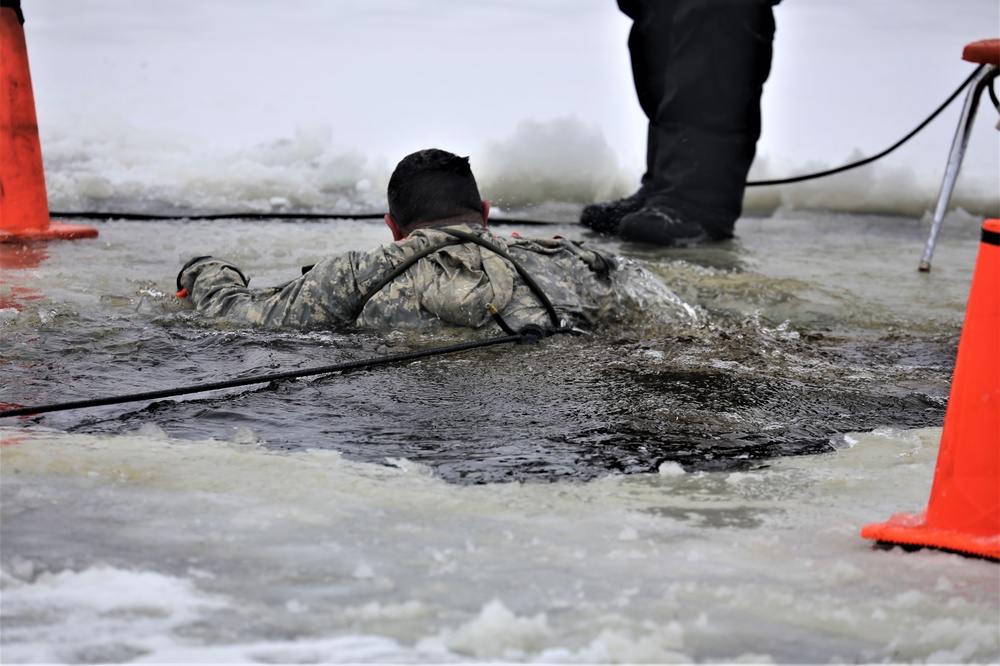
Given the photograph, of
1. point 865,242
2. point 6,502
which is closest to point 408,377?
point 6,502

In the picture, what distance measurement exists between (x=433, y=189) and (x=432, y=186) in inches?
0.5

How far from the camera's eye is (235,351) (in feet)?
12.5

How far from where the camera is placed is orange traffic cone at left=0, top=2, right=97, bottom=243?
5871 millimetres

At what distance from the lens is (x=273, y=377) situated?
3205mm

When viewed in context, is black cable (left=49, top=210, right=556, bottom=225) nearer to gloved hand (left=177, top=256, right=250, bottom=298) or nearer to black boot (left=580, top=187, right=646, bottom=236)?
black boot (left=580, top=187, right=646, bottom=236)

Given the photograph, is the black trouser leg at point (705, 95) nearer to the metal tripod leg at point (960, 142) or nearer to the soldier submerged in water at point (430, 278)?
the metal tripod leg at point (960, 142)

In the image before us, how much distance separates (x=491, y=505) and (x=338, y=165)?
723 cm

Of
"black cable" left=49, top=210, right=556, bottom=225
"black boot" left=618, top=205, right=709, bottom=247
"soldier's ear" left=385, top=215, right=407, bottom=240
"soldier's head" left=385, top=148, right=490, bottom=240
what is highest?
"soldier's head" left=385, top=148, right=490, bottom=240

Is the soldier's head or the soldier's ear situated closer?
the soldier's head

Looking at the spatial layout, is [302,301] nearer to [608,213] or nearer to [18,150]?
[18,150]

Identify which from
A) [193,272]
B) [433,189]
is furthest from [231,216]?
[433,189]

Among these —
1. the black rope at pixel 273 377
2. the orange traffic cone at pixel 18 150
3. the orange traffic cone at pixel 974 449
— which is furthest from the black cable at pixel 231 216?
the orange traffic cone at pixel 974 449

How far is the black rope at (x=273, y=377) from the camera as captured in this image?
2832 mm

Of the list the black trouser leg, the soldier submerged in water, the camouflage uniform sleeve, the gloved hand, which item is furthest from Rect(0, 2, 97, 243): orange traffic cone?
the black trouser leg
